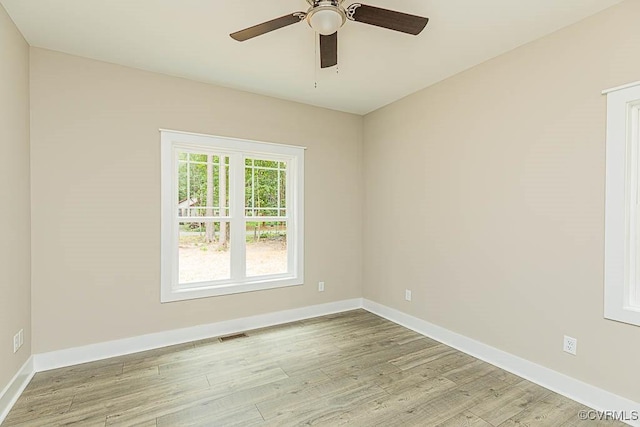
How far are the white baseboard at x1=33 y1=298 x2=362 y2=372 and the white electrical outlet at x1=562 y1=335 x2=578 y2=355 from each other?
252cm

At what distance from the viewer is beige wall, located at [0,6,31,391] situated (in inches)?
86.2

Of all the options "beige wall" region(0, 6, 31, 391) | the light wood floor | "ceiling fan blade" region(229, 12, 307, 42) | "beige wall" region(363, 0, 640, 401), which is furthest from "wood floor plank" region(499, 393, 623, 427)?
"beige wall" region(0, 6, 31, 391)

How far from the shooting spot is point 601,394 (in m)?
2.20

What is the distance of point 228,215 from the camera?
12.2 ft

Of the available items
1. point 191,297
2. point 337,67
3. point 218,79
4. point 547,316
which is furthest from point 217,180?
point 547,316

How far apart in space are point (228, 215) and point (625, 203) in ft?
11.4

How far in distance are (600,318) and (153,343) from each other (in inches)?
148

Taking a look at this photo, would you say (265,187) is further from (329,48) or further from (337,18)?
(337,18)

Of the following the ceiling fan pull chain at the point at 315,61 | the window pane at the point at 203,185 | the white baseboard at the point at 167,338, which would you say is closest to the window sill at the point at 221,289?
the white baseboard at the point at 167,338

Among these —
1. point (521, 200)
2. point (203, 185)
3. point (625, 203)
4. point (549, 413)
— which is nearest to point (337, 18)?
point (521, 200)

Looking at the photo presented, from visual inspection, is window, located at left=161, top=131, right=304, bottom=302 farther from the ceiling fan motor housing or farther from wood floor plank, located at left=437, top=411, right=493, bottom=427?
wood floor plank, located at left=437, top=411, right=493, bottom=427

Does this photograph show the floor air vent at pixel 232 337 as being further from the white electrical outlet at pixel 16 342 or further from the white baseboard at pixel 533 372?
the white baseboard at pixel 533 372

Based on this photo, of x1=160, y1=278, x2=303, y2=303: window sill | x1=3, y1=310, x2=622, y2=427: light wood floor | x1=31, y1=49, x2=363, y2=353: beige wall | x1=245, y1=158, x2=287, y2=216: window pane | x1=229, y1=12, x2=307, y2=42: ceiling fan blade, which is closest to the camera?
x1=229, y1=12, x2=307, y2=42: ceiling fan blade

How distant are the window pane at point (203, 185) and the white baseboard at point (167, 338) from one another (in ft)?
4.08
